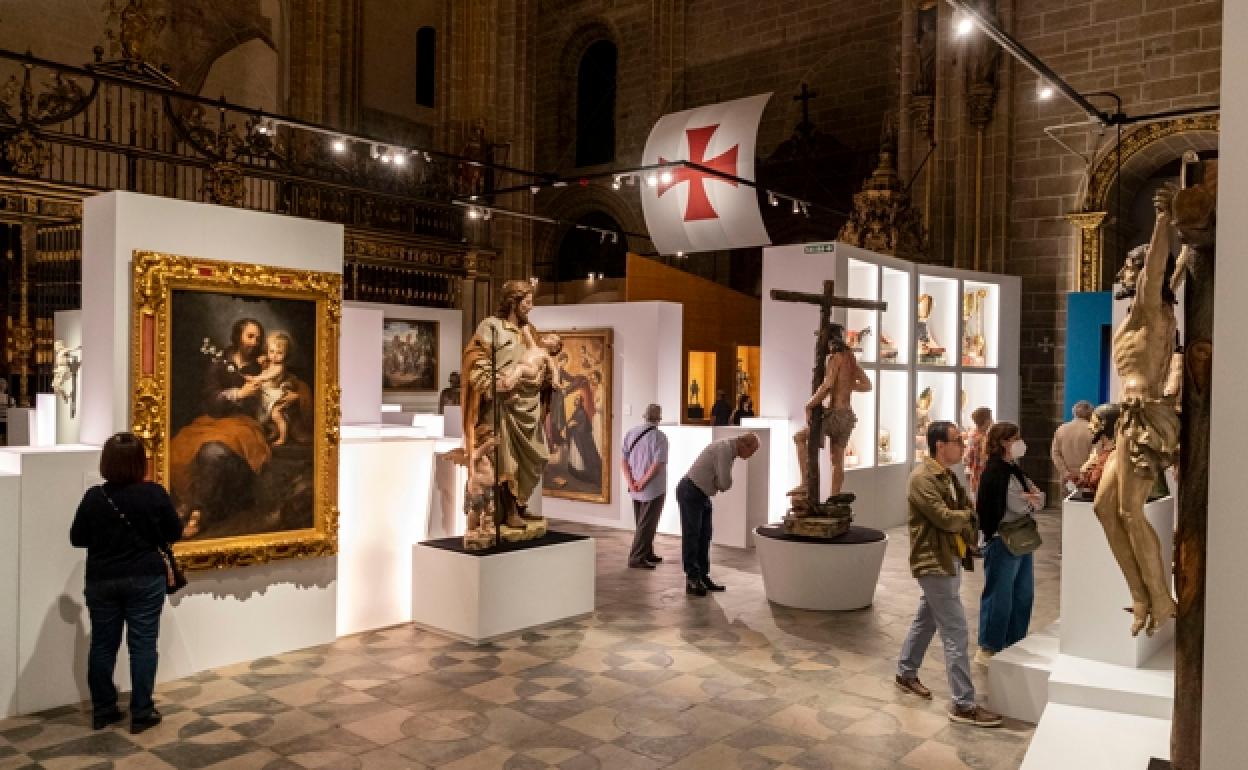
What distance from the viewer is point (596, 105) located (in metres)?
23.2

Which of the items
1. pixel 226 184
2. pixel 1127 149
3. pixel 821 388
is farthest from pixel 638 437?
pixel 1127 149

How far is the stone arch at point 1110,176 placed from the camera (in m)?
13.5

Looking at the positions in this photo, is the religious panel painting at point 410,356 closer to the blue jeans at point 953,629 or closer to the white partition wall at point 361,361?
the white partition wall at point 361,361

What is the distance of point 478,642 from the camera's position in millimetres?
6680

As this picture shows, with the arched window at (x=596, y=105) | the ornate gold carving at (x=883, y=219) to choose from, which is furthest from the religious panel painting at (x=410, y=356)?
the arched window at (x=596, y=105)

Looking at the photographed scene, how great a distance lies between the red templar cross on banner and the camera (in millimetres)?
14328

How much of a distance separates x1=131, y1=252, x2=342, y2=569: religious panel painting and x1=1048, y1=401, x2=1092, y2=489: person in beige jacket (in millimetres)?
5680

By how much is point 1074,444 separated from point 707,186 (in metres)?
7.76

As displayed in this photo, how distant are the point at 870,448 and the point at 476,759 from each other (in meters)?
7.87

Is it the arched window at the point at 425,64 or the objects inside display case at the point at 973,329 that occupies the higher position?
the arched window at the point at 425,64

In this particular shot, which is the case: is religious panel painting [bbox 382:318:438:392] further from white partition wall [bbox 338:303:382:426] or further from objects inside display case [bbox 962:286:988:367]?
objects inside display case [bbox 962:286:988:367]

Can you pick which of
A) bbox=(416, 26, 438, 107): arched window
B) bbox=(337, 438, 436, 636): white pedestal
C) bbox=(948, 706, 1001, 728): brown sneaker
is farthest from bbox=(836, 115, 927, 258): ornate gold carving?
bbox=(416, 26, 438, 107): arched window

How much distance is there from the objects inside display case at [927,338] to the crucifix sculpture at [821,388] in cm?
343

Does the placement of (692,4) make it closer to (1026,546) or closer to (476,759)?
(1026,546)
